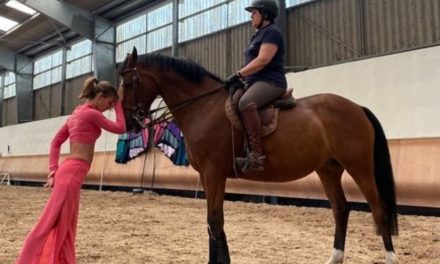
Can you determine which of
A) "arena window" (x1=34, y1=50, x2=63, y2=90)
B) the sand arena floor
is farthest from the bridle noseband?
"arena window" (x1=34, y1=50, x2=63, y2=90)

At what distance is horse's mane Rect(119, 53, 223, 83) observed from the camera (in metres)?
3.97

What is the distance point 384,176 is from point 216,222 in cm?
180

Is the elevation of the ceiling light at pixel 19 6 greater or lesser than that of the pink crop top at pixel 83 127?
greater

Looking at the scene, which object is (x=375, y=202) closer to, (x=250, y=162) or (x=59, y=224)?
(x=250, y=162)

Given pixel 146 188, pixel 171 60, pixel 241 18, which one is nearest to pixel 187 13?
pixel 241 18

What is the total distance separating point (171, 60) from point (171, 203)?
6.37 metres

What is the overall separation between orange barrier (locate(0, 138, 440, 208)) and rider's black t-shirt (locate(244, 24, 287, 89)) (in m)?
4.05

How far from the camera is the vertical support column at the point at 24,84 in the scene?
25.1 metres

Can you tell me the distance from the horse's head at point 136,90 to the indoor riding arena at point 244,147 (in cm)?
1

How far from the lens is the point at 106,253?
4453 mm

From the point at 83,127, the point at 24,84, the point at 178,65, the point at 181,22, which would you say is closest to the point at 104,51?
the point at 181,22

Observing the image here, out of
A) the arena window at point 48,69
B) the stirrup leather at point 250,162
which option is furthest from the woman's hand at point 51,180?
the arena window at point 48,69

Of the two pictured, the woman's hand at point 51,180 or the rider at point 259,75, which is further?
the rider at point 259,75

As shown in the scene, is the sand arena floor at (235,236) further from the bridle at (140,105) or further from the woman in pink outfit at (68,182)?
the bridle at (140,105)
